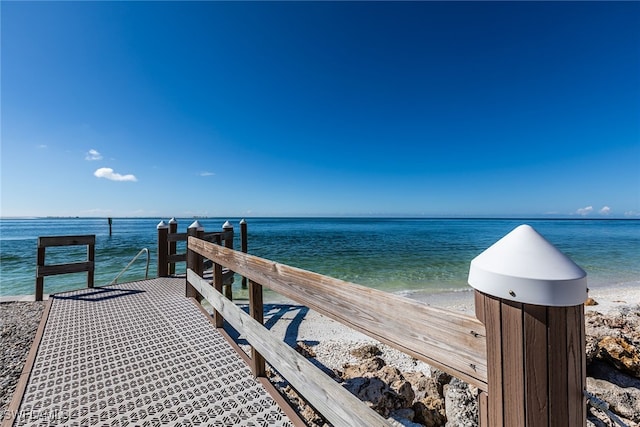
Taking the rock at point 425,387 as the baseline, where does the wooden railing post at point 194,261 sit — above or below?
above

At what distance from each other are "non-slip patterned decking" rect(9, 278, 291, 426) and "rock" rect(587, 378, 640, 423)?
310 cm

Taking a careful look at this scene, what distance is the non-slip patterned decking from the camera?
211 centimetres

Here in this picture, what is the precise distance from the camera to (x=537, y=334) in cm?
82

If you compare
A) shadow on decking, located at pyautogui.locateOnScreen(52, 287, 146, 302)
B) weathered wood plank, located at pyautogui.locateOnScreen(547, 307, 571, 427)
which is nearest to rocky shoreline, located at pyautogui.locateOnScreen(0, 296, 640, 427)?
shadow on decking, located at pyautogui.locateOnScreen(52, 287, 146, 302)

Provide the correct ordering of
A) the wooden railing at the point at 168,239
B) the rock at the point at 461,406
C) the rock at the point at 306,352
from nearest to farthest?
1. the rock at the point at 461,406
2. the rock at the point at 306,352
3. the wooden railing at the point at 168,239

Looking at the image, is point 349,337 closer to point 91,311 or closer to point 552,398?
point 91,311

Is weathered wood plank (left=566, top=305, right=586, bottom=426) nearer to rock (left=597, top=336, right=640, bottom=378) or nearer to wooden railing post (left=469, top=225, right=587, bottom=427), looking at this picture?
wooden railing post (left=469, top=225, right=587, bottom=427)

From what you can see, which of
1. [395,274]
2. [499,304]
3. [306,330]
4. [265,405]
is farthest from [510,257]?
[395,274]

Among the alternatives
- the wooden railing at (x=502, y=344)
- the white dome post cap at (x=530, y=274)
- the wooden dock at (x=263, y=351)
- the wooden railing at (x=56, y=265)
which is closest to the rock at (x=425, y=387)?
the wooden dock at (x=263, y=351)

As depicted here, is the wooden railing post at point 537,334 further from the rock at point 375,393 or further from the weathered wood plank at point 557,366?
the rock at point 375,393

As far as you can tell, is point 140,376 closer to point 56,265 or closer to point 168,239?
point 168,239

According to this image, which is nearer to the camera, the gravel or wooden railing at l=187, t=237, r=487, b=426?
wooden railing at l=187, t=237, r=487, b=426

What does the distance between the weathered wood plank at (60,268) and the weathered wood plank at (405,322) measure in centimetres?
591

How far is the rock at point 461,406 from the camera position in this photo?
2.42 meters
